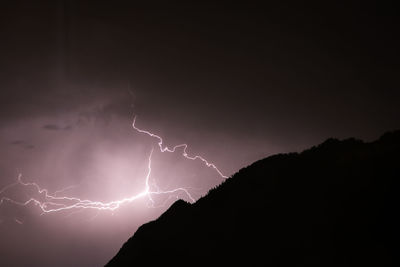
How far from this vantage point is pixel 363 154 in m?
12.1

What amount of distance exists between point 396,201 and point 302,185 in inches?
136

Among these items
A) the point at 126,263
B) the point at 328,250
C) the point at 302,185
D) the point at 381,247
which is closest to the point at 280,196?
the point at 302,185

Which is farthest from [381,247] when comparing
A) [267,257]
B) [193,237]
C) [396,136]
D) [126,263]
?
[126,263]

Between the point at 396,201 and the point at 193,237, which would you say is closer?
the point at 396,201

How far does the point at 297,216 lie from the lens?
11.3 metres

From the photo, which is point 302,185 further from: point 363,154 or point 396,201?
point 396,201

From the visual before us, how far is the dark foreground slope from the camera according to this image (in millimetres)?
9398

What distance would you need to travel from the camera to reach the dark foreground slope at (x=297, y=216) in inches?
370

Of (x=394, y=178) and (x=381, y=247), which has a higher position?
(x=394, y=178)

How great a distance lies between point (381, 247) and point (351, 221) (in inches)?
49.9

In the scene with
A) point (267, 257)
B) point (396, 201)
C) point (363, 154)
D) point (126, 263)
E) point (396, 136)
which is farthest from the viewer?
point (126, 263)

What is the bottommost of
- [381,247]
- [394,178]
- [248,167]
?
[381,247]

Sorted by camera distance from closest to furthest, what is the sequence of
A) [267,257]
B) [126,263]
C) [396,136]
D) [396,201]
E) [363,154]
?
[396,201], [267,257], [363,154], [396,136], [126,263]

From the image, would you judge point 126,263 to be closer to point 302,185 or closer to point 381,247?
point 302,185
